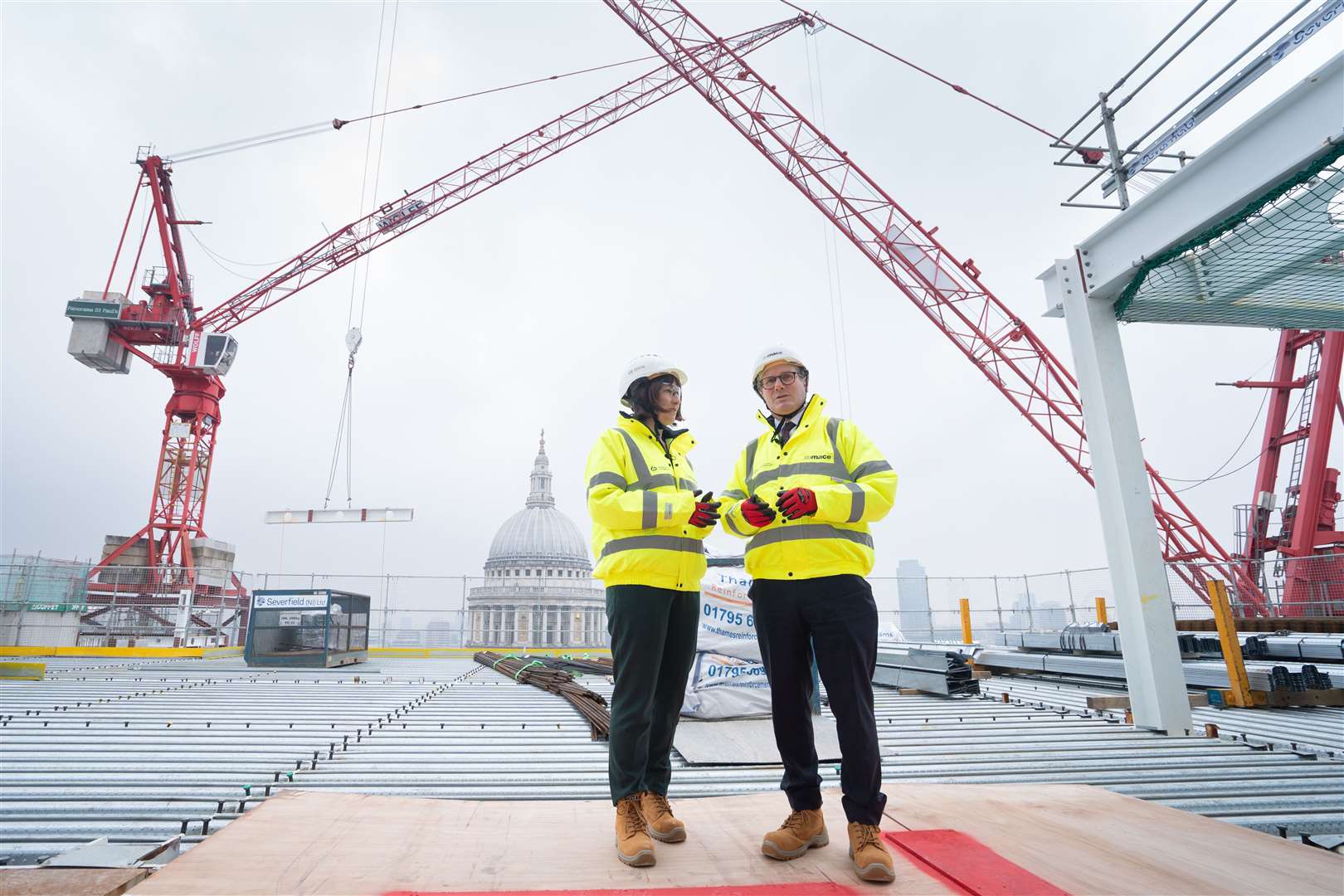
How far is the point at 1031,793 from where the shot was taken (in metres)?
3.01

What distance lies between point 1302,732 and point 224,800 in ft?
20.3

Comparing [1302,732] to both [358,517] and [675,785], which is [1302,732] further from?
[358,517]

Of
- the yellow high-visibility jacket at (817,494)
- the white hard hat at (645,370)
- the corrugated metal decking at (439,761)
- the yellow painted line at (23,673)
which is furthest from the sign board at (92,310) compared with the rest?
the yellow high-visibility jacket at (817,494)

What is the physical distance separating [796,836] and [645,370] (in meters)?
1.76

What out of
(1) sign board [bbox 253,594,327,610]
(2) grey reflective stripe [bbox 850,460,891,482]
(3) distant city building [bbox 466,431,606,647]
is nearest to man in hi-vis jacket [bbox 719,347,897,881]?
(2) grey reflective stripe [bbox 850,460,891,482]

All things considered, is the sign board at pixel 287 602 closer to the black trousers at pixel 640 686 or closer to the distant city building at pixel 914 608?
the black trousers at pixel 640 686

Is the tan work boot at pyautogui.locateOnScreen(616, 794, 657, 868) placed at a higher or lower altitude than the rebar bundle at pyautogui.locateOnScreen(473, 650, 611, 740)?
higher

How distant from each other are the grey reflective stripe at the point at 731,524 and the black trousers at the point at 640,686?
31cm

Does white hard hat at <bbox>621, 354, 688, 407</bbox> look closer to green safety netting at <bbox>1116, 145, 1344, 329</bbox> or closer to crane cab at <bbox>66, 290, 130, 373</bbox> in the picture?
green safety netting at <bbox>1116, 145, 1344, 329</bbox>

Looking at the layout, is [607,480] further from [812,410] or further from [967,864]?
[967,864]

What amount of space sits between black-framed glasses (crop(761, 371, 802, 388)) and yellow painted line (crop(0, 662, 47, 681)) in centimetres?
997

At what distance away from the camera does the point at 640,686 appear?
2.48m

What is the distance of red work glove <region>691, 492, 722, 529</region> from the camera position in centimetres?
→ 247

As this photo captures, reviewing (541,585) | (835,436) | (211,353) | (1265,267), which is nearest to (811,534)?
(835,436)
